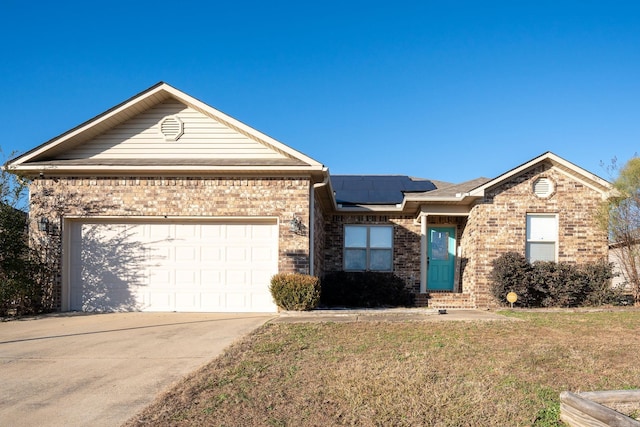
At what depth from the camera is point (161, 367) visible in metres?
6.09

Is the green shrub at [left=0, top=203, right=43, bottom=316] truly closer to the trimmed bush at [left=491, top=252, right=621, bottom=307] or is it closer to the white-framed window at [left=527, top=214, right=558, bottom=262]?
the trimmed bush at [left=491, top=252, right=621, bottom=307]

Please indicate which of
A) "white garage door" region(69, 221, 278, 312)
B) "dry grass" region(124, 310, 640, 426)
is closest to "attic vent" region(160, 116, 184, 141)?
"white garage door" region(69, 221, 278, 312)

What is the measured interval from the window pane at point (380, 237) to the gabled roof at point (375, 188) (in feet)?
2.76

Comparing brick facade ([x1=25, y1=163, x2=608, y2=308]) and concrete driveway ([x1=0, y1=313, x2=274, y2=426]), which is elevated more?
brick facade ([x1=25, y1=163, x2=608, y2=308])

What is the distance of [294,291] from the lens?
34.2ft

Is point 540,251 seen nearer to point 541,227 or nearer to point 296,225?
point 541,227

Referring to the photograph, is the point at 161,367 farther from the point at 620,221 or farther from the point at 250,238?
the point at 620,221

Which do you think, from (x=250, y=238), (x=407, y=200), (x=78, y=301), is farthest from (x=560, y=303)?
(x=78, y=301)

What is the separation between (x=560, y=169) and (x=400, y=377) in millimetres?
9879

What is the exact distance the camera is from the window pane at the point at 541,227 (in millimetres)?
12969

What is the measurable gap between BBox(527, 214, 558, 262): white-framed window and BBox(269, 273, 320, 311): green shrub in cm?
631

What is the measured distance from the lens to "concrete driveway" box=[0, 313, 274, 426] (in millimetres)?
4570

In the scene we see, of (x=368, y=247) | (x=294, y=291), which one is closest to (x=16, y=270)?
(x=294, y=291)

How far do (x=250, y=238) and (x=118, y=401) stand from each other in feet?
22.9
